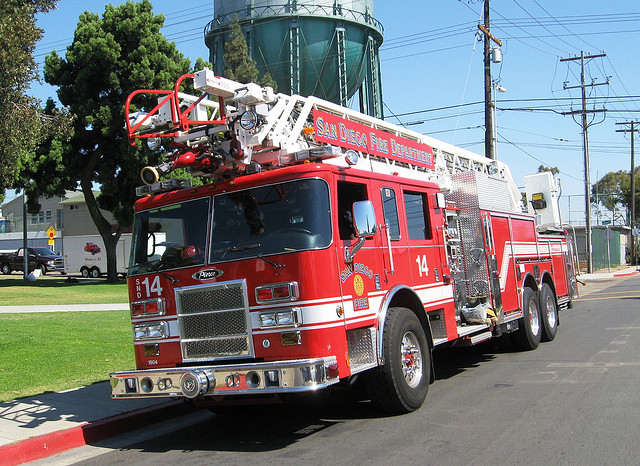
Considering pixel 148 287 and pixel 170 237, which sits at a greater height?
pixel 170 237

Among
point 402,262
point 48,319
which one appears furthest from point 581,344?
point 48,319

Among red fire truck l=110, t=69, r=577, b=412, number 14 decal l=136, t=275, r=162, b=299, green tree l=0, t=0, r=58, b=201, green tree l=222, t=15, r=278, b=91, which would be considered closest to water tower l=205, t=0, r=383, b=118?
green tree l=222, t=15, r=278, b=91

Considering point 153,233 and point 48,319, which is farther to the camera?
point 48,319

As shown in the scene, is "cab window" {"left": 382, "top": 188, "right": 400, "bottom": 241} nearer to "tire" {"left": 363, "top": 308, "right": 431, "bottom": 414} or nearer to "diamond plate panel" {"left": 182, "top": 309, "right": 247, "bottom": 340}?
"tire" {"left": 363, "top": 308, "right": 431, "bottom": 414}

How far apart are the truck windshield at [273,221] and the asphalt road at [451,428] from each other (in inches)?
74.3

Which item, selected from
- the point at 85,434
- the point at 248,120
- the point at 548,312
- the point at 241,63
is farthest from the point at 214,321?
the point at 241,63

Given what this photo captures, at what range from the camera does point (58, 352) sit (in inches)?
425

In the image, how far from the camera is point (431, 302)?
7.79 m

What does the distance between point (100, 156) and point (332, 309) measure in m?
26.5

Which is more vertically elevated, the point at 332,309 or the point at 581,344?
the point at 332,309

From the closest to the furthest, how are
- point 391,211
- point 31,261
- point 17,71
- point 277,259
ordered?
point 277,259 → point 391,211 → point 17,71 → point 31,261

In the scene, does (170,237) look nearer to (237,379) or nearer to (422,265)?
(237,379)

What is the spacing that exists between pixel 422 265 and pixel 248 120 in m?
2.84

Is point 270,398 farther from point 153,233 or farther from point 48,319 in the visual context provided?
point 48,319
